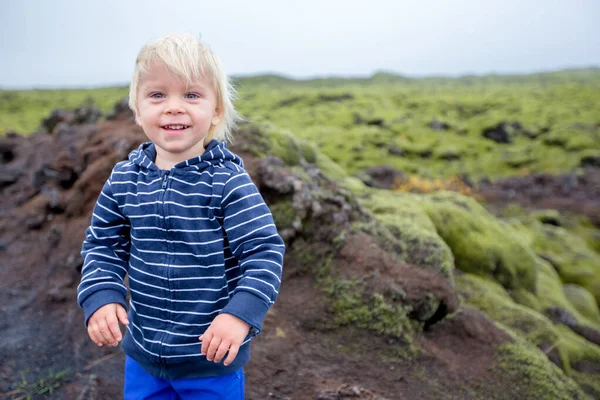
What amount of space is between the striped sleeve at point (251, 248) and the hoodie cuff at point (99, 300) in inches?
21.8

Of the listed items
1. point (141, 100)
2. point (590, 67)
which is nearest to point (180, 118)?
point (141, 100)

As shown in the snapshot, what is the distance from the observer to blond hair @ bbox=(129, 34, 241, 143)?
1828 millimetres

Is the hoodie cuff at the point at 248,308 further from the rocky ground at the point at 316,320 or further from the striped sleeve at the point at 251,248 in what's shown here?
the rocky ground at the point at 316,320

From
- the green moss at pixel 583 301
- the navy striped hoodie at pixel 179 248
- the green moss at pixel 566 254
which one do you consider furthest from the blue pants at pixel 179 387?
the green moss at pixel 566 254

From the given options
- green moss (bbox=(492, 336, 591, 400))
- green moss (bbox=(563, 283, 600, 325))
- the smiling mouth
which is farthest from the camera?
green moss (bbox=(563, 283, 600, 325))

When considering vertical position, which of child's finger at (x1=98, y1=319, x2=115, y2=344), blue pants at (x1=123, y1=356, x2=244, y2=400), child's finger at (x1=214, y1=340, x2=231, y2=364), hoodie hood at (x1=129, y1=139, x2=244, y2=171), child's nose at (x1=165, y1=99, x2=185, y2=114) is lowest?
blue pants at (x1=123, y1=356, x2=244, y2=400)

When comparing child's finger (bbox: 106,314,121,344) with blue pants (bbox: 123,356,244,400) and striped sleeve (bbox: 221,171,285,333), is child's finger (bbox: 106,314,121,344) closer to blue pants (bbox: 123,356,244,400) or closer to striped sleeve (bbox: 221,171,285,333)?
blue pants (bbox: 123,356,244,400)

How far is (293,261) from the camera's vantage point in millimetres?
4059

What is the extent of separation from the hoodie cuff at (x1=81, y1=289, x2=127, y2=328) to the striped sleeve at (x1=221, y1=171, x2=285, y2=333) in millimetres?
555

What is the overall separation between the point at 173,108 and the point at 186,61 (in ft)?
0.68

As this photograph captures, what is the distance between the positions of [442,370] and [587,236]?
10.5m

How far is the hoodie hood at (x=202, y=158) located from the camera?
1974 mm

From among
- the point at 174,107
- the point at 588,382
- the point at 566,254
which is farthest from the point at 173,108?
the point at 566,254

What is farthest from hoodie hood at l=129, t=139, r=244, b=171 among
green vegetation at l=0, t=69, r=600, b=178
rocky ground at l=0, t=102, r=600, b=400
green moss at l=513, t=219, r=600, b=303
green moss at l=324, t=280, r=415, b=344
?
green vegetation at l=0, t=69, r=600, b=178
